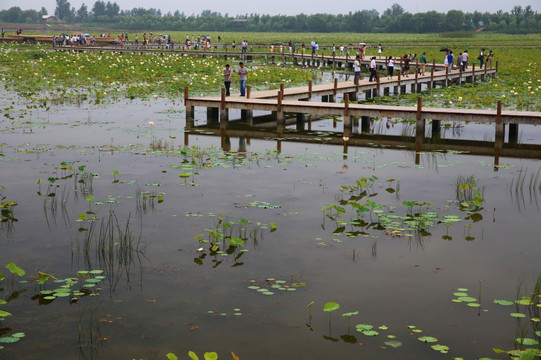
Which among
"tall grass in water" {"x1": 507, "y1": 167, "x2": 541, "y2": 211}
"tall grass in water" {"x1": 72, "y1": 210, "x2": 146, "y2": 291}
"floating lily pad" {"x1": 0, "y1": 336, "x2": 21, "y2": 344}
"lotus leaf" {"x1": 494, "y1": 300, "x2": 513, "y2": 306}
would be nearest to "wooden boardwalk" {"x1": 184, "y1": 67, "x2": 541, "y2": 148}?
"tall grass in water" {"x1": 507, "y1": 167, "x2": 541, "y2": 211}

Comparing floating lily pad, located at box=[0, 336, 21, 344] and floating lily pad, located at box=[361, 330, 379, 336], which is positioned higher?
floating lily pad, located at box=[361, 330, 379, 336]

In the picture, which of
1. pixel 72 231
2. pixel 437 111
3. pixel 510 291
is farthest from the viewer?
pixel 437 111

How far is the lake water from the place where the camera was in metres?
7.11

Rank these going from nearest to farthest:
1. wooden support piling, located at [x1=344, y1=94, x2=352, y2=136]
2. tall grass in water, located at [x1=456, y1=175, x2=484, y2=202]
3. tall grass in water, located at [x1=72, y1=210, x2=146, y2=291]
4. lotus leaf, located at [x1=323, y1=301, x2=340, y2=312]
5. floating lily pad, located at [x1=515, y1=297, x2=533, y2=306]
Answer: lotus leaf, located at [x1=323, y1=301, x2=340, y2=312]
floating lily pad, located at [x1=515, y1=297, x2=533, y2=306]
tall grass in water, located at [x1=72, y1=210, x2=146, y2=291]
tall grass in water, located at [x1=456, y1=175, x2=484, y2=202]
wooden support piling, located at [x1=344, y1=94, x2=352, y2=136]

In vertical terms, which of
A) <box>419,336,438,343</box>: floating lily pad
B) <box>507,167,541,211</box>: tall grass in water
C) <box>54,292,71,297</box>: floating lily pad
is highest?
<box>507,167,541,211</box>: tall grass in water

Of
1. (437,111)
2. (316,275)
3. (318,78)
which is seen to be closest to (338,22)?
(318,78)

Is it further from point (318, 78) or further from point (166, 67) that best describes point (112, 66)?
point (318, 78)

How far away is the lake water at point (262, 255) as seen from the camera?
711 cm

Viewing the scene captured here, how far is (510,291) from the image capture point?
8.27 meters

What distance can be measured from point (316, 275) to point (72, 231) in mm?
3713

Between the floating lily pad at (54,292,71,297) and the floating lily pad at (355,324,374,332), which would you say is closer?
the floating lily pad at (355,324,374,332)

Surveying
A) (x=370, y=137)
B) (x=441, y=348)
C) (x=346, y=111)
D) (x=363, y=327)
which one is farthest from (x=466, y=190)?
(x=346, y=111)

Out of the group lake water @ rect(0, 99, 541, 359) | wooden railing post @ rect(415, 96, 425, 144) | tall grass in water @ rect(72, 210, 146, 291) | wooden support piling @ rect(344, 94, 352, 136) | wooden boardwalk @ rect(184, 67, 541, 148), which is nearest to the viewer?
lake water @ rect(0, 99, 541, 359)

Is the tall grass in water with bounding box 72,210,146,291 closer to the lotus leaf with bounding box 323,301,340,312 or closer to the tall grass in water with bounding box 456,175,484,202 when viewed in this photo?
the lotus leaf with bounding box 323,301,340,312
